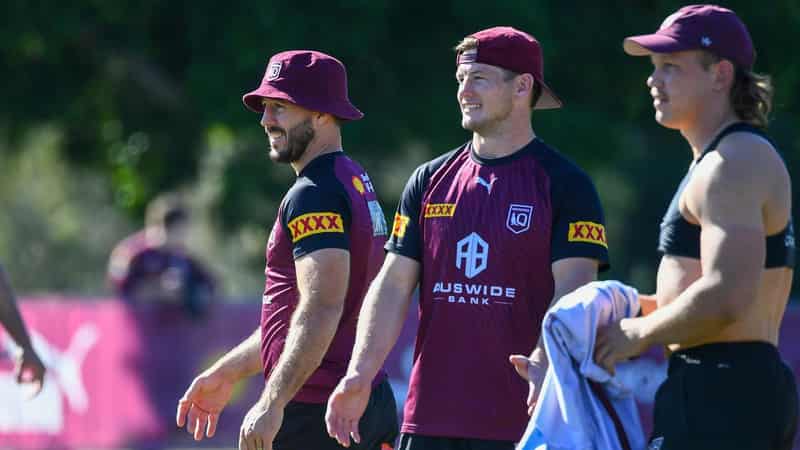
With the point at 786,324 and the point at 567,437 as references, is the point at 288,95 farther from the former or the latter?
the point at 786,324

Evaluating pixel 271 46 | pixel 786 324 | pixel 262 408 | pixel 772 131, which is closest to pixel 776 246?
pixel 262 408

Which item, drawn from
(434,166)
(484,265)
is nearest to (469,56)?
(434,166)

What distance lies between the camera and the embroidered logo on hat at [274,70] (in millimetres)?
6305

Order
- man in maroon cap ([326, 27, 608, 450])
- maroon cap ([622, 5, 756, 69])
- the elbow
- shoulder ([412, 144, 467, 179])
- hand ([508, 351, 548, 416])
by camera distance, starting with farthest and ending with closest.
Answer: shoulder ([412, 144, 467, 179])
man in maroon cap ([326, 27, 608, 450])
hand ([508, 351, 548, 416])
maroon cap ([622, 5, 756, 69])
the elbow

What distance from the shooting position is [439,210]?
5875 millimetres

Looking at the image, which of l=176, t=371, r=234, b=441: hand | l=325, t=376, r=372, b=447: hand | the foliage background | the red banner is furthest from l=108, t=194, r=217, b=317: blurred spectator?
l=325, t=376, r=372, b=447: hand

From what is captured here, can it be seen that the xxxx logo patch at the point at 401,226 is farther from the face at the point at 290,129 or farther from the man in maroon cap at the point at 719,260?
the man in maroon cap at the point at 719,260

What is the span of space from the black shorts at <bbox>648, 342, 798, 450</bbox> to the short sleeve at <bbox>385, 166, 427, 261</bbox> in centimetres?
141

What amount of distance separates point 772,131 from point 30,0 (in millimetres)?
8506

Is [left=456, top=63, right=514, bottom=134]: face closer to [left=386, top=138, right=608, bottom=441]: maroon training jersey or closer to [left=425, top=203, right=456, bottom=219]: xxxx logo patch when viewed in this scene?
[left=386, top=138, right=608, bottom=441]: maroon training jersey

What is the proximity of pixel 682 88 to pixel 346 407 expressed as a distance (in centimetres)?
168

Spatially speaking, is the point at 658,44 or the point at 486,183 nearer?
the point at 658,44

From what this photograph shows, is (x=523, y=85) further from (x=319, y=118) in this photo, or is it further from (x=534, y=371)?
(x=534, y=371)

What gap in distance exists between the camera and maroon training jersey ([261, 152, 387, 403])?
602cm
